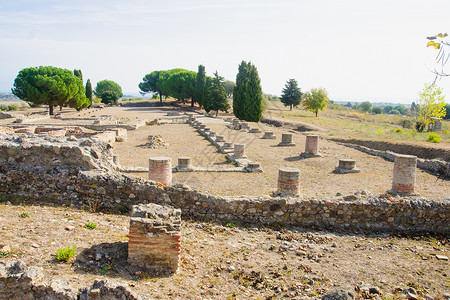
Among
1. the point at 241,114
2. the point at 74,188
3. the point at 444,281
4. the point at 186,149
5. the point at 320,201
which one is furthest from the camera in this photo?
the point at 241,114

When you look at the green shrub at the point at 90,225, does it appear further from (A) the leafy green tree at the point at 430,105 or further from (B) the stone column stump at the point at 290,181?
(A) the leafy green tree at the point at 430,105

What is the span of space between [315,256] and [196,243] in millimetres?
2151

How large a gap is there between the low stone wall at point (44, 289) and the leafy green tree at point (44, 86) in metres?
42.2

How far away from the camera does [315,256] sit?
6.32 meters

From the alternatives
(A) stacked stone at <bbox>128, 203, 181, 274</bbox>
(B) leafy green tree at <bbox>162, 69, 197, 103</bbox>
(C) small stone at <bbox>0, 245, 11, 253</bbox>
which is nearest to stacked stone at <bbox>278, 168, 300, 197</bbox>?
(A) stacked stone at <bbox>128, 203, 181, 274</bbox>

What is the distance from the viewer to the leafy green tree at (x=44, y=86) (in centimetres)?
4159

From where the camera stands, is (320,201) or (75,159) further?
(320,201)

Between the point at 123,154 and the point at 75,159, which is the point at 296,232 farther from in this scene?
the point at 123,154

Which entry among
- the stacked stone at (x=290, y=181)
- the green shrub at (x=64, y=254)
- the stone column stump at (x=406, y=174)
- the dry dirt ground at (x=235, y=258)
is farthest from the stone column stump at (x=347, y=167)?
the green shrub at (x=64, y=254)

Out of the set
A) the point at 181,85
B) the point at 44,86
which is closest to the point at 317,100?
the point at 181,85

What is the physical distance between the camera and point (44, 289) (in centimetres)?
393

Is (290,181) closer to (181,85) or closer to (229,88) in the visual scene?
(181,85)

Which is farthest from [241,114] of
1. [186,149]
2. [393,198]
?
[393,198]

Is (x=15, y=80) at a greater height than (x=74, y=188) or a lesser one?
greater
